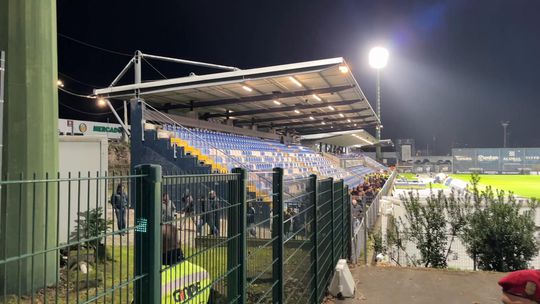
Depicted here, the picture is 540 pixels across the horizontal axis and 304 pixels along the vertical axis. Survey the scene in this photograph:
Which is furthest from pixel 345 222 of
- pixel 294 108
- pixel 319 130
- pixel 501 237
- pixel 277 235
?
pixel 319 130

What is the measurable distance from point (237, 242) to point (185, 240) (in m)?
0.76

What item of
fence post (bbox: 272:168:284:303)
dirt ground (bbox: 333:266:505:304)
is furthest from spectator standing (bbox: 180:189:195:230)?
dirt ground (bbox: 333:266:505:304)

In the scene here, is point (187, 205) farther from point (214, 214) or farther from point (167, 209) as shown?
point (214, 214)

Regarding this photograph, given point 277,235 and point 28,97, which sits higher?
point 28,97

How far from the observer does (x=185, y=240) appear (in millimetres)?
2311

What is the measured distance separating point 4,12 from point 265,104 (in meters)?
17.6

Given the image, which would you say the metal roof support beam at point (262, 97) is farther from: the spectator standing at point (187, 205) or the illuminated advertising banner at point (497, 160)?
the illuminated advertising banner at point (497, 160)

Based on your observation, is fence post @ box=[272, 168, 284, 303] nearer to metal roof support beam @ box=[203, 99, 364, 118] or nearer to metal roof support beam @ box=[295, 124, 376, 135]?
metal roof support beam @ box=[203, 99, 364, 118]

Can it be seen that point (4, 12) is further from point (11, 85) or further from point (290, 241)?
point (290, 241)

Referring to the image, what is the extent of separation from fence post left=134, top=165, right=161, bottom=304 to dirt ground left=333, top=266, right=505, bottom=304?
4958 millimetres

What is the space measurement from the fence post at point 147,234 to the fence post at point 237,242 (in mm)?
1001

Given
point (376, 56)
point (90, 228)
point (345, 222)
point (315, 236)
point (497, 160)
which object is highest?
point (376, 56)

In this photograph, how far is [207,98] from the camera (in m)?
19.9

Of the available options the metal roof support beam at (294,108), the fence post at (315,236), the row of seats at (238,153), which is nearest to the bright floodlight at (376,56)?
the row of seats at (238,153)
